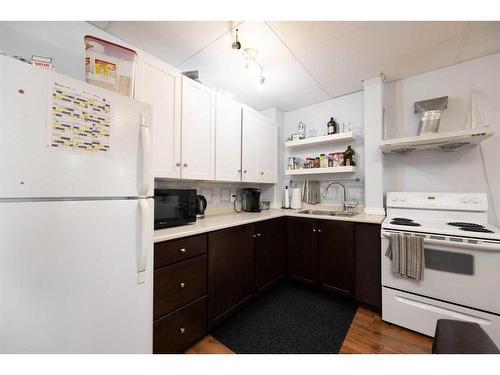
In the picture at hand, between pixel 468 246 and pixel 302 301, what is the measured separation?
4.63 feet

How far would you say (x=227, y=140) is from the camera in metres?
2.15

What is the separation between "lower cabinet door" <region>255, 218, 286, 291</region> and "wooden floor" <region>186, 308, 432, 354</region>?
2.34ft

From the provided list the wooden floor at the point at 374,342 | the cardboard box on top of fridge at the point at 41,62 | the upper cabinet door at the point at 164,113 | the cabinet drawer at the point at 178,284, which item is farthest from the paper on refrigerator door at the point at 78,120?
the wooden floor at the point at 374,342

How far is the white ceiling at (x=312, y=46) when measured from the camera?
1.50 meters

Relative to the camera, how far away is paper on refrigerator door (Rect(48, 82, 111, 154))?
2.58ft

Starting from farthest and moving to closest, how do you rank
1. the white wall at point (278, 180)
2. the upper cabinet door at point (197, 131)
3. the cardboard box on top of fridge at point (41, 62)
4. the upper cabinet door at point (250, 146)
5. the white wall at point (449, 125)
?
the white wall at point (278, 180)
the upper cabinet door at point (250, 146)
the white wall at point (449, 125)
the upper cabinet door at point (197, 131)
the cardboard box on top of fridge at point (41, 62)

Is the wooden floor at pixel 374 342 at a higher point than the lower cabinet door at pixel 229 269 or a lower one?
lower

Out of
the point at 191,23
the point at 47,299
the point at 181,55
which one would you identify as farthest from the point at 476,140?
the point at 47,299

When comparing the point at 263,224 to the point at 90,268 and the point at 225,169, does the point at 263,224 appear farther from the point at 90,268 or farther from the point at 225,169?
the point at 90,268

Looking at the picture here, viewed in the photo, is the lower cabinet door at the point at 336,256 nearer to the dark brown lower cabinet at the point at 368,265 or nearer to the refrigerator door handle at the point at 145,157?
the dark brown lower cabinet at the point at 368,265

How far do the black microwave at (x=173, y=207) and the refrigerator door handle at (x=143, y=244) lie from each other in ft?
1.39

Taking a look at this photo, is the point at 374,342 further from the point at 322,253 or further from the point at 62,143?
the point at 62,143

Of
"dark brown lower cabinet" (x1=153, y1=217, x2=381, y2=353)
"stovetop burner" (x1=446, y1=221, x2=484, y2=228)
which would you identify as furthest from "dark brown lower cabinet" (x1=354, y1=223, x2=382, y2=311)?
"stovetop burner" (x1=446, y1=221, x2=484, y2=228)

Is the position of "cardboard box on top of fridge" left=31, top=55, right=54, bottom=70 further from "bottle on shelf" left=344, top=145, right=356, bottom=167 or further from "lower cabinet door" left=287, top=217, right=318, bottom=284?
"bottle on shelf" left=344, top=145, right=356, bottom=167
